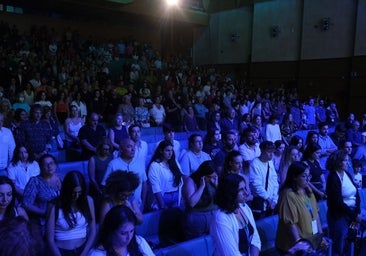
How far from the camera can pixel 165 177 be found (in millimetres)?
3738

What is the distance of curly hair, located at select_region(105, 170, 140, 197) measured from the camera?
2.59 m

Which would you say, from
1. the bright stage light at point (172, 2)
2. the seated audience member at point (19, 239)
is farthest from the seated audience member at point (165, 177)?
the bright stage light at point (172, 2)

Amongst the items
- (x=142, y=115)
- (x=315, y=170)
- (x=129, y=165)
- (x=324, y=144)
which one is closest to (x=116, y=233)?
(x=129, y=165)

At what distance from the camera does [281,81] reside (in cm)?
1419

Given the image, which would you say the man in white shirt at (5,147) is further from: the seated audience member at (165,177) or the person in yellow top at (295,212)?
the person in yellow top at (295,212)

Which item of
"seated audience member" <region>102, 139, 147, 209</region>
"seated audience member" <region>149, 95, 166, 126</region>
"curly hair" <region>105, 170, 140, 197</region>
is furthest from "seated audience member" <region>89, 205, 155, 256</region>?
"seated audience member" <region>149, 95, 166, 126</region>

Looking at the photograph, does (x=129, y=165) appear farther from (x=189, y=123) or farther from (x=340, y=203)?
(x=189, y=123)

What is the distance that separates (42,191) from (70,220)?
0.68 meters

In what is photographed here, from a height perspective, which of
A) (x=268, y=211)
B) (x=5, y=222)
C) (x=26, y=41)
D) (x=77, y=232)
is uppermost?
(x=26, y=41)

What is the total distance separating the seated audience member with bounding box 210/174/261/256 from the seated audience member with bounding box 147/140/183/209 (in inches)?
54.9

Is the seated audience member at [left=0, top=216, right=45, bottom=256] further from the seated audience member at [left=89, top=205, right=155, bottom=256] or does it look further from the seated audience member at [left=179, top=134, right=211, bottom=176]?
the seated audience member at [left=179, top=134, right=211, bottom=176]

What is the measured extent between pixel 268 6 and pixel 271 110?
606cm

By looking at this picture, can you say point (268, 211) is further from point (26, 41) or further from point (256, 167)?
point (26, 41)

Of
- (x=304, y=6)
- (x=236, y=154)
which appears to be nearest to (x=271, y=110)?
(x=304, y=6)
